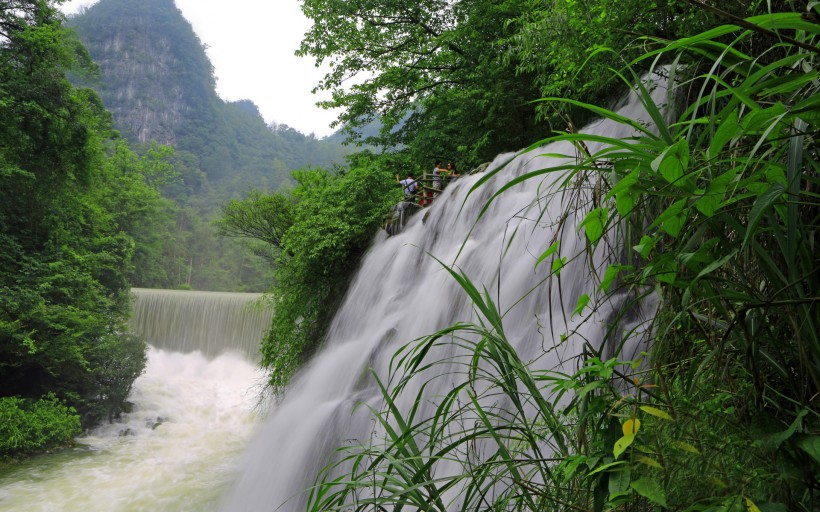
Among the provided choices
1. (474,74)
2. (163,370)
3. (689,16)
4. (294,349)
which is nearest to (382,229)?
(294,349)

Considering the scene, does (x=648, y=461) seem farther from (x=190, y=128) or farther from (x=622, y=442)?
(x=190, y=128)

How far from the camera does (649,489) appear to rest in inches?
34.1

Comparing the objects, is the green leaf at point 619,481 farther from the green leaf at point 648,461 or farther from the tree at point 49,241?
the tree at point 49,241

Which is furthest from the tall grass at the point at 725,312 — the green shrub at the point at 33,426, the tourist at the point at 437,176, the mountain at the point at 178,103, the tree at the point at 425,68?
the mountain at the point at 178,103

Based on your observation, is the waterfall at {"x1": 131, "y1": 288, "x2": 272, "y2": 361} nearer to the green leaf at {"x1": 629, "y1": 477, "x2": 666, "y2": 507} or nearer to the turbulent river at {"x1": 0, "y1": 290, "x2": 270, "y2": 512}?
the turbulent river at {"x1": 0, "y1": 290, "x2": 270, "y2": 512}

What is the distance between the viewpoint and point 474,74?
1016cm

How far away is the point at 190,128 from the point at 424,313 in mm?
75415

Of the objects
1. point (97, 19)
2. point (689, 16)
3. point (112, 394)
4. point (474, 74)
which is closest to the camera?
point (689, 16)

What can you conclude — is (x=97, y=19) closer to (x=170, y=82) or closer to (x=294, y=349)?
(x=170, y=82)

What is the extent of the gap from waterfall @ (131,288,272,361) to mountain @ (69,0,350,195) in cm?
4144

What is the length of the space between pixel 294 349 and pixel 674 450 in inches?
296

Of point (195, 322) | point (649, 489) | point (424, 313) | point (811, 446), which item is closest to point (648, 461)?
point (649, 489)

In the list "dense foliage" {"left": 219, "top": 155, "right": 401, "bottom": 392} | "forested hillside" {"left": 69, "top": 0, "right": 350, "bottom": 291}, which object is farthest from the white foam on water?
"forested hillside" {"left": 69, "top": 0, "right": 350, "bottom": 291}

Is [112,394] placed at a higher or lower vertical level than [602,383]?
lower
